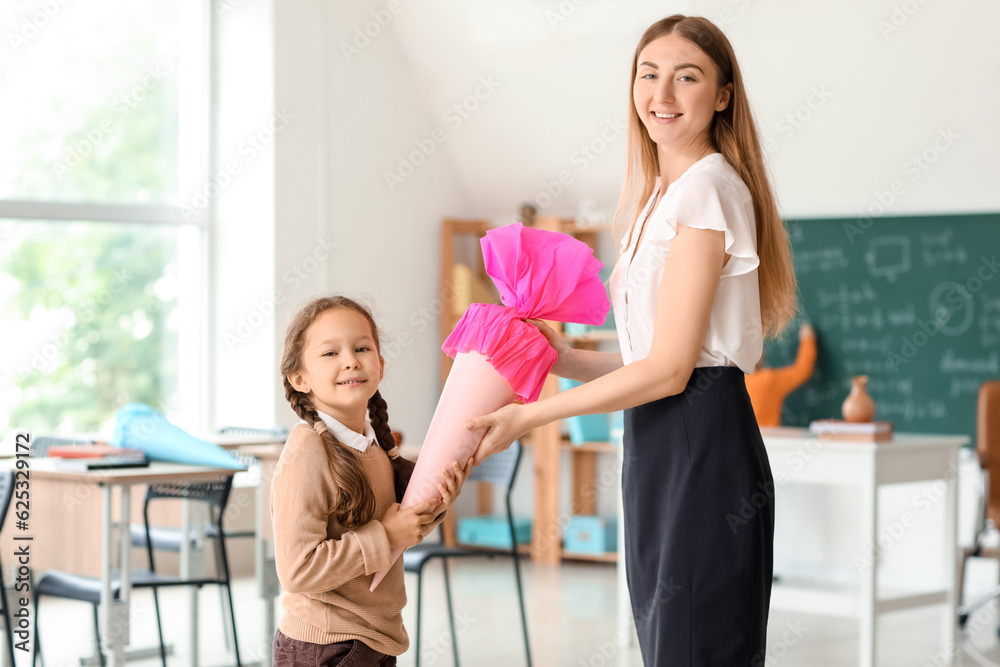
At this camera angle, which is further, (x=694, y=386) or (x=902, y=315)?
(x=902, y=315)

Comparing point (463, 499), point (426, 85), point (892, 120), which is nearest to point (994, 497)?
point (892, 120)

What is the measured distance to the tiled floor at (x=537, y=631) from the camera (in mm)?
4195

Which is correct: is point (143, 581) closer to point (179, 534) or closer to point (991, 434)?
point (179, 534)

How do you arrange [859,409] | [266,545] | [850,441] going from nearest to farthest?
[266,545], [850,441], [859,409]

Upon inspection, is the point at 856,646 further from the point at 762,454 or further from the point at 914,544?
the point at 762,454

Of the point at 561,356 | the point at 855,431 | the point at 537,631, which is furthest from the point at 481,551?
the point at 561,356

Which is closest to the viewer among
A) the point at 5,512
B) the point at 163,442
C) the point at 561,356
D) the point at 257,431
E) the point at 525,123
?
the point at 561,356

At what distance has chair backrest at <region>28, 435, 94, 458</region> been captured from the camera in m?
3.99

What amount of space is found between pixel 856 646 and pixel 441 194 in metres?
3.49

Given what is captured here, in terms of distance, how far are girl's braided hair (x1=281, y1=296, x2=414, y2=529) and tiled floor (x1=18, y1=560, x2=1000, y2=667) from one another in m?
2.20

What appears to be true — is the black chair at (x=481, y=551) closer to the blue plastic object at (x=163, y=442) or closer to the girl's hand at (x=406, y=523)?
the blue plastic object at (x=163, y=442)

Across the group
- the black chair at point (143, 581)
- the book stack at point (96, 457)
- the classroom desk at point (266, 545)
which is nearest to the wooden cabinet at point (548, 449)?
the classroom desk at point (266, 545)

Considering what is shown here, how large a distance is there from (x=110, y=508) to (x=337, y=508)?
1.83m

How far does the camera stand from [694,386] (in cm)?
156
